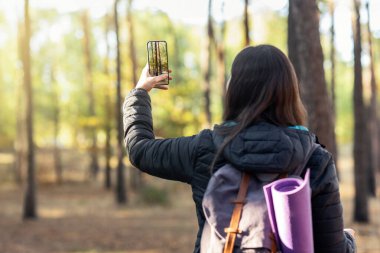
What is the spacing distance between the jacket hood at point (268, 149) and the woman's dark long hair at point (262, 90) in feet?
0.15

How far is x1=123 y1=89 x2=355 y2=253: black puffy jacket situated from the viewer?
196 centimetres

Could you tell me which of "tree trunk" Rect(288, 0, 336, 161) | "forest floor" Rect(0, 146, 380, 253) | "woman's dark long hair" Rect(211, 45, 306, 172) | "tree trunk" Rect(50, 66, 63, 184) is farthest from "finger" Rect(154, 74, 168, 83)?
"tree trunk" Rect(50, 66, 63, 184)

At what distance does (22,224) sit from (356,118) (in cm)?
1004

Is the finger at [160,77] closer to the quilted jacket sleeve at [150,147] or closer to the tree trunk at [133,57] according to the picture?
the quilted jacket sleeve at [150,147]

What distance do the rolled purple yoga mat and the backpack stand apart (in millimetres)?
34

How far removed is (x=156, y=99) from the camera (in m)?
26.1

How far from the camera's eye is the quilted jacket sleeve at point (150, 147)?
213 centimetres

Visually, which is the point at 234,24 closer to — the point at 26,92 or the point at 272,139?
the point at 26,92

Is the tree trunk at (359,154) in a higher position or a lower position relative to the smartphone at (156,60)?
lower

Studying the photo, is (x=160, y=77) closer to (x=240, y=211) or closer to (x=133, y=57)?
(x=240, y=211)

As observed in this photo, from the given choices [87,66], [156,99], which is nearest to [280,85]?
[156,99]

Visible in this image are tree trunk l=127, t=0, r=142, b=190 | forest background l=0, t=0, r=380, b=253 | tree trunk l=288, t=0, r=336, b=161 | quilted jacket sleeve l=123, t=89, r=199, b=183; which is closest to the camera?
quilted jacket sleeve l=123, t=89, r=199, b=183

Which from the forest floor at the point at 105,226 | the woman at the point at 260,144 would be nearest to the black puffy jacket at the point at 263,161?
the woman at the point at 260,144

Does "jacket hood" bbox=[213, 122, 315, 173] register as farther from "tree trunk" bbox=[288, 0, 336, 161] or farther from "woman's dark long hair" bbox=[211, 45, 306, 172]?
"tree trunk" bbox=[288, 0, 336, 161]
